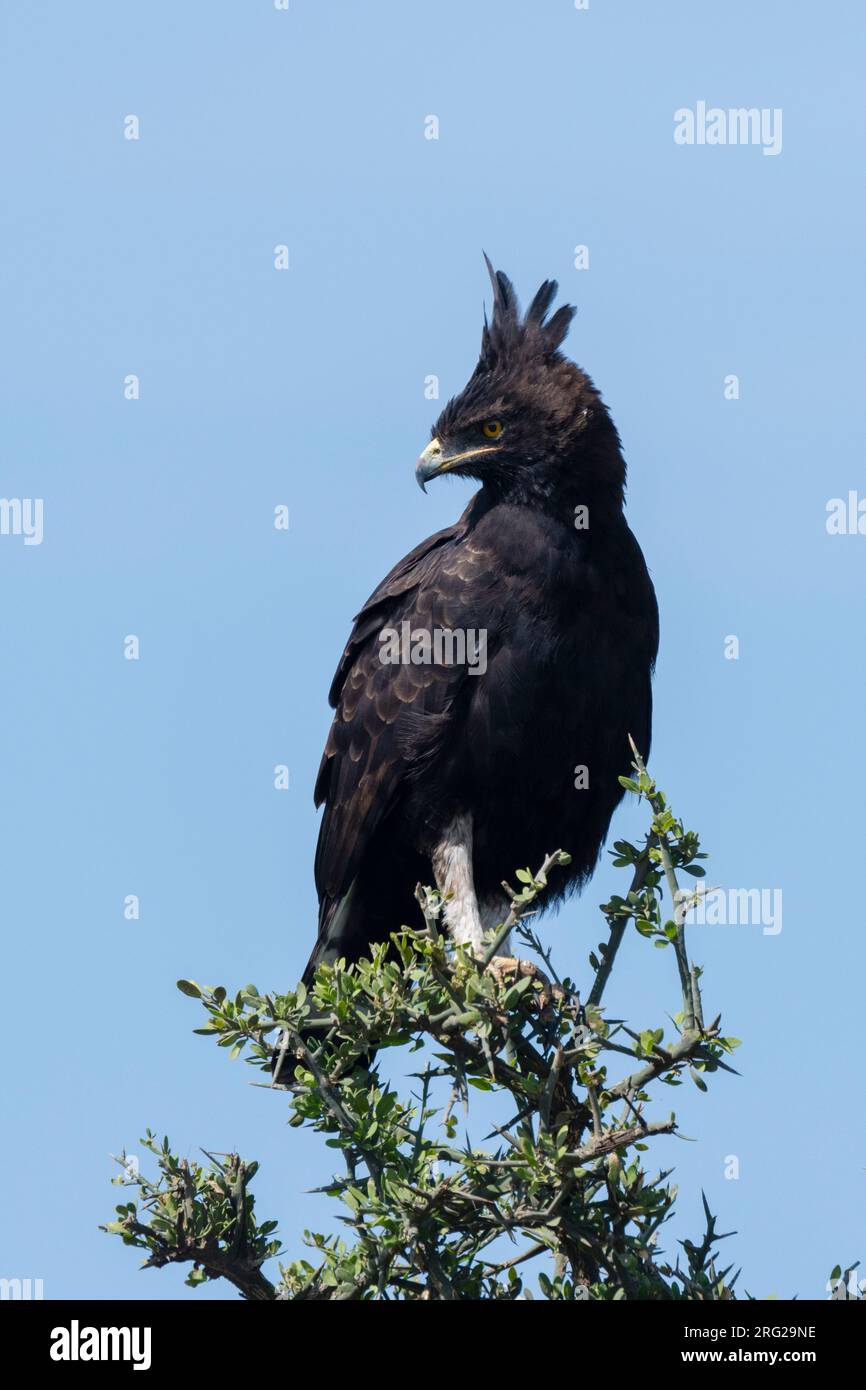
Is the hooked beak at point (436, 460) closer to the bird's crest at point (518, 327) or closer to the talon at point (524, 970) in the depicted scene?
the bird's crest at point (518, 327)

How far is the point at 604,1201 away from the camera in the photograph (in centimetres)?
564

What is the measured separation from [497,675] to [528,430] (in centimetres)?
123

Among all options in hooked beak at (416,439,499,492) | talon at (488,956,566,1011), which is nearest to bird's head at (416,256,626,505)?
hooked beak at (416,439,499,492)

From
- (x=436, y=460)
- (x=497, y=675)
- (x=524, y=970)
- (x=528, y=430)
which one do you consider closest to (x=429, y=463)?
(x=436, y=460)

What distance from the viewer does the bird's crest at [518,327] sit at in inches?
348

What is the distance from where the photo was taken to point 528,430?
28.0 ft

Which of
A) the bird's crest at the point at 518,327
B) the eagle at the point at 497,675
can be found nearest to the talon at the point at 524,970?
the eagle at the point at 497,675

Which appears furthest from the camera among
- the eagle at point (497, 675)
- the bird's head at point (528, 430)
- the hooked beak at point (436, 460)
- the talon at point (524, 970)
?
the hooked beak at point (436, 460)

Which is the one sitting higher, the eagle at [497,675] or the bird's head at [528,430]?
the bird's head at [528,430]

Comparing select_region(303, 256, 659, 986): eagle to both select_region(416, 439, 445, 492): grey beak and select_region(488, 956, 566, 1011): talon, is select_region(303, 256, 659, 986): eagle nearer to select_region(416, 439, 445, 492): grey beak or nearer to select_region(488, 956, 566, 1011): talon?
select_region(416, 439, 445, 492): grey beak

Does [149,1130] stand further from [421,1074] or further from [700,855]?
[700,855]

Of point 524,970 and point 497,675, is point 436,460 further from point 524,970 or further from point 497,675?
point 524,970
